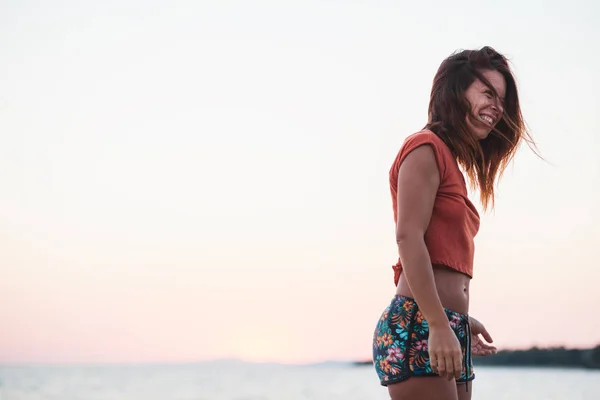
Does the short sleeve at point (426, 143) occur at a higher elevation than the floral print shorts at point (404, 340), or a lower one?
higher

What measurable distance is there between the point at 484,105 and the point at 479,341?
2.54 ft

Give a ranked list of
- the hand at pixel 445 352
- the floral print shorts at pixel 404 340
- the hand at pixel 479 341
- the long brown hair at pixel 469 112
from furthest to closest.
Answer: the hand at pixel 479 341, the long brown hair at pixel 469 112, the floral print shorts at pixel 404 340, the hand at pixel 445 352

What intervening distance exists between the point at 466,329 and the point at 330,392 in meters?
10.8

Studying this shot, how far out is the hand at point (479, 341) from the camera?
244 centimetres

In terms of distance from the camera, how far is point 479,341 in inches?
96.8

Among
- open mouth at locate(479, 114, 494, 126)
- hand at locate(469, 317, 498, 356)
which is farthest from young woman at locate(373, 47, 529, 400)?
hand at locate(469, 317, 498, 356)

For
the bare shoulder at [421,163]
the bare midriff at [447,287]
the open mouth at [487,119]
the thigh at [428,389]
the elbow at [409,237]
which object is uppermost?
the open mouth at [487,119]

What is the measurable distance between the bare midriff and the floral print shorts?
0.02 m

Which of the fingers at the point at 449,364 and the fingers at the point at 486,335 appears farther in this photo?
the fingers at the point at 486,335

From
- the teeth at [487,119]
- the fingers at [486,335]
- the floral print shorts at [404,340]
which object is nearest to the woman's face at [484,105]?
the teeth at [487,119]

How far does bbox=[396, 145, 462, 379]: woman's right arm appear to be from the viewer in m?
1.93

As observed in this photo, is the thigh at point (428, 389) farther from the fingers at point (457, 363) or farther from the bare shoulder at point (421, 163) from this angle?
the bare shoulder at point (421, 163)

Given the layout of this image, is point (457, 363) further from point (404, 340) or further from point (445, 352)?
point (404, 340)

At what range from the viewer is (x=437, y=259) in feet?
6.84
